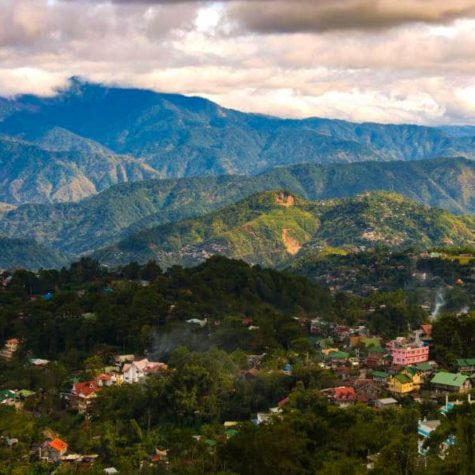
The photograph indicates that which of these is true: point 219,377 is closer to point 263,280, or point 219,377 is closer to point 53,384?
point 53,384

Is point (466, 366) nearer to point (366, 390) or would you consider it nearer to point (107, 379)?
point (366, 390)

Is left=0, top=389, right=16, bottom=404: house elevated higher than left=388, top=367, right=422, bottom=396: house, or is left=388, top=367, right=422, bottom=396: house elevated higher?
left=388, top=367, right=422, bottom=396: house

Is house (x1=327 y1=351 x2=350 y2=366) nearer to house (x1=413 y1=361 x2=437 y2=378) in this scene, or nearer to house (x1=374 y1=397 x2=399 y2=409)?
house (x1=413 y1=361 x2=437 y2=378)

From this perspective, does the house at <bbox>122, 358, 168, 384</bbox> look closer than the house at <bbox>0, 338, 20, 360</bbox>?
Yes

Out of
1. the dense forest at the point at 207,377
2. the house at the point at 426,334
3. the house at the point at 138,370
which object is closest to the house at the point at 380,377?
the dense forest at the point at 207,377

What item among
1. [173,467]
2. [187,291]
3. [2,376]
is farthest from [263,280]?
[173,467]

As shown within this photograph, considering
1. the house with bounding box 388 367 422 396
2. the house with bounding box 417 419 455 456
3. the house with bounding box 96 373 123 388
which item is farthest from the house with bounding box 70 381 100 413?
the house with bounding box 417 419 455 456

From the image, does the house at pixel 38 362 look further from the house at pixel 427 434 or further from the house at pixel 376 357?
the house at pixel 427 434
